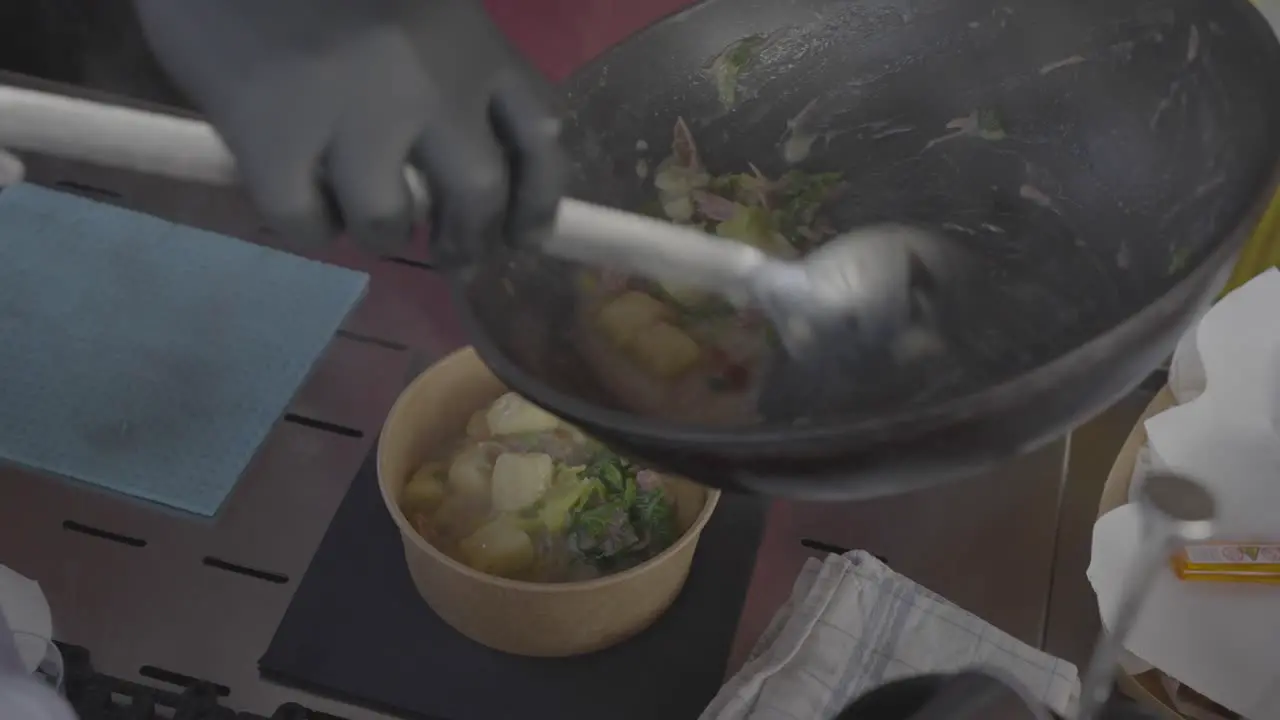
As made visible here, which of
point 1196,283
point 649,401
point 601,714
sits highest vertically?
point 1196,283

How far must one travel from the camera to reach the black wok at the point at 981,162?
390 millimetres

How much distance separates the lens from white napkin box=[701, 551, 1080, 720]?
56cm

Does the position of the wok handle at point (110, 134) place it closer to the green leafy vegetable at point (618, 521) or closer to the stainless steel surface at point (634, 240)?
the stainless steel surface at point (634, 240)

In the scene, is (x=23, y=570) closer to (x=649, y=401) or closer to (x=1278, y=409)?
(x=649, y=401)

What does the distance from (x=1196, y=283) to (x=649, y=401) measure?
0.71 feet

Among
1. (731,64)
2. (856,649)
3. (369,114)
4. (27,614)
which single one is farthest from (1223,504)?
(27,614)

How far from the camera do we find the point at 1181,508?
38cm

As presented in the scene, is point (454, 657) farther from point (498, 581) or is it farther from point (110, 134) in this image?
point (110, 134)

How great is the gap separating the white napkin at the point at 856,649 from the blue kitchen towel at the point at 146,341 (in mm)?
275

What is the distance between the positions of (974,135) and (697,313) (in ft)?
0.47

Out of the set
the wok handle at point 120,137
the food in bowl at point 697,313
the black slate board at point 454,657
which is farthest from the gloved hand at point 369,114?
the black slate board at point 454,657

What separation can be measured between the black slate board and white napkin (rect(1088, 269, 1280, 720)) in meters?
0.18

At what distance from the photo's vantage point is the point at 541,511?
58 centimetres

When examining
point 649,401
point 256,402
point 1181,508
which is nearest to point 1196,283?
point 1181,508
